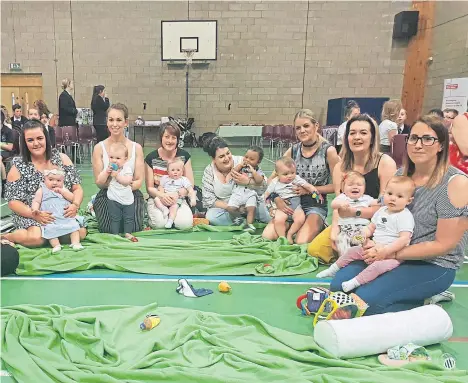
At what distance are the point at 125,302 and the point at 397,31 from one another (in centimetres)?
1265

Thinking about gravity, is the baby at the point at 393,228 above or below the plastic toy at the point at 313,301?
above

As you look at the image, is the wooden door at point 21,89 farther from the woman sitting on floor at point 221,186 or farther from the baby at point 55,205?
the baby at point 55,205

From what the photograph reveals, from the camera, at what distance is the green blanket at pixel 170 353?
6.18 ft

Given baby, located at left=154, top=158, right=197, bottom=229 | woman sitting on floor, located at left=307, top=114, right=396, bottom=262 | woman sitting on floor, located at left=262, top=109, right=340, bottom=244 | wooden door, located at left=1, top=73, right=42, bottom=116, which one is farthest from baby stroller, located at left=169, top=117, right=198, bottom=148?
woman sitting on floor, located at left=307, top=114, right=396, bottom=262

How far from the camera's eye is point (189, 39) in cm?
1298

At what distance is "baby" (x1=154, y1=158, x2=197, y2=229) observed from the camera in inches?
173

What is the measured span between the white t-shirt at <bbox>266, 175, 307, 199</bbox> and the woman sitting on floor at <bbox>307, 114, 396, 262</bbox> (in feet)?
1.73

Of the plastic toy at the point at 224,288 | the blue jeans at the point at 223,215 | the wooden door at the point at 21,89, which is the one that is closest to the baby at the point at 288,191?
the blue jeans at the point at 223,215

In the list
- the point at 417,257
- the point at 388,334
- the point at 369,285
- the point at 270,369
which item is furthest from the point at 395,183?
the point at 270,369

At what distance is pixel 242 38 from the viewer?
1304 cm

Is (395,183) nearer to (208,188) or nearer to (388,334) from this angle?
(388,334)

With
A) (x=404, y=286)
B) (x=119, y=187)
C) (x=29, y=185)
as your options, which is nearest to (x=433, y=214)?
(x=404, y=286)

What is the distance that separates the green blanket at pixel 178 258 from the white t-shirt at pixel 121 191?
413mm

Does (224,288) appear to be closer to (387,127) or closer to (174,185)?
(174,185)
